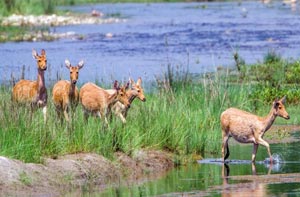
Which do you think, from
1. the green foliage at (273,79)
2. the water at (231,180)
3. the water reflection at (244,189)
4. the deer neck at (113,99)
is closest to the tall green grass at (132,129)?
the deer neck at (113,99)

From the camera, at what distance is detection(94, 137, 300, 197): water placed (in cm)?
1483

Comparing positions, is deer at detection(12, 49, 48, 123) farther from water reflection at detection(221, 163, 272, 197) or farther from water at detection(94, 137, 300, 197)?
water reflection at detection(221, 163, 272, 197)

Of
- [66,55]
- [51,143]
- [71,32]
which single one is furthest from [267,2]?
[51,143]

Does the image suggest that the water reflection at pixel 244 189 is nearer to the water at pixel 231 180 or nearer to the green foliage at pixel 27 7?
the water at pixel 231 180

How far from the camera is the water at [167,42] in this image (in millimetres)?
34531

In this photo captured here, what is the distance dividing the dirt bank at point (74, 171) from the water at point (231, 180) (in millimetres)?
454

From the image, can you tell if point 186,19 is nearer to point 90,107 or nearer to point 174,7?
point 174,7

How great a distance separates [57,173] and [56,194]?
734 mm

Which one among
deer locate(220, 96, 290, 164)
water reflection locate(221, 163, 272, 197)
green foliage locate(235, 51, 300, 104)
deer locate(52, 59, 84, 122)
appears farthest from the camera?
green foliage locate(235, 51, 300, 104)

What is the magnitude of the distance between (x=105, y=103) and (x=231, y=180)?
3981mm

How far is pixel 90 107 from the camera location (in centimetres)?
1916

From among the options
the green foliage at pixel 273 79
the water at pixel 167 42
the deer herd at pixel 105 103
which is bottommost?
the water at pixel 167 42

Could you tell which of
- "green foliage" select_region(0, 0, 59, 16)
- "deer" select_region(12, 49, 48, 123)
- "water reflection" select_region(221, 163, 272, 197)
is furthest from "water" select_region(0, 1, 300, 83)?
"water reflection" select_region(221, 163, 272, 197)

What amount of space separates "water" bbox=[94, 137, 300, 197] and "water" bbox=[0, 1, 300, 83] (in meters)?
8.54
